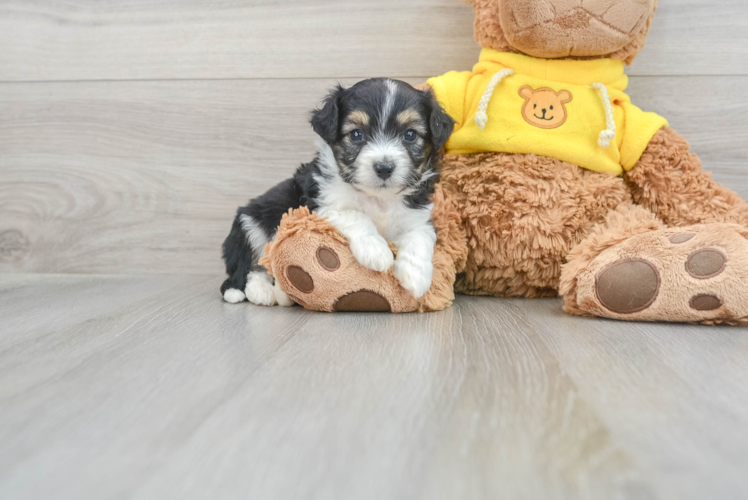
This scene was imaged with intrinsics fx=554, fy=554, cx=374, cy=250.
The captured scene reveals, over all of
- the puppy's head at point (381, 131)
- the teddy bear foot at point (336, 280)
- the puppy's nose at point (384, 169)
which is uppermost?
the puppy's head at point (381, 131)

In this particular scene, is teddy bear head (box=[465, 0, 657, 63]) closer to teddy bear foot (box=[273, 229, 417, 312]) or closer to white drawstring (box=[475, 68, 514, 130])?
white drawstring (box=[475, 68, 514, 130])

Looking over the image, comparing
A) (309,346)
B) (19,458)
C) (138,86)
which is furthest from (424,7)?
(19,458)

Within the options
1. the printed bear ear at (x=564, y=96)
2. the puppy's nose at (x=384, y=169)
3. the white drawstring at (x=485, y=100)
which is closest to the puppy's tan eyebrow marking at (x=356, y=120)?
the puppy's nose at (x=384, y=169)

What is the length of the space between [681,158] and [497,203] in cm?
58

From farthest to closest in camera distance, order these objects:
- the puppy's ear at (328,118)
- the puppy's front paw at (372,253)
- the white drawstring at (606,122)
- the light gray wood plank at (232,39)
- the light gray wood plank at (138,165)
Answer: the light gray wood plank at (138,165) → the light gray wood plank at (232,39) → the white drawstring at (606,122) → the puppy's ear at (328,118) → the puppy's front paw at (372,253)

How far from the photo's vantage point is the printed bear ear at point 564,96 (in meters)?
1.71

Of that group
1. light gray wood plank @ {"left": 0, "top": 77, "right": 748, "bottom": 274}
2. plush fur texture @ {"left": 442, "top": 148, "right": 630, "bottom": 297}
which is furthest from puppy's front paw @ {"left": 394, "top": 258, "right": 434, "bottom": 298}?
light gray wood plank @ {"left": 0, "top": 77, "right": 748, "bottom": 274}

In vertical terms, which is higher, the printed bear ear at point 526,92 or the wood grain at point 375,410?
the printed bear ear at point 526,92

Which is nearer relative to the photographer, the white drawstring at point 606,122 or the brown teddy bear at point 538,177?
the brown teddy bear at point 538,177

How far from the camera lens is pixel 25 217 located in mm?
2375

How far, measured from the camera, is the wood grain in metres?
0.67

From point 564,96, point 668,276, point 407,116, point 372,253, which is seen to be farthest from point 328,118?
point 668,276

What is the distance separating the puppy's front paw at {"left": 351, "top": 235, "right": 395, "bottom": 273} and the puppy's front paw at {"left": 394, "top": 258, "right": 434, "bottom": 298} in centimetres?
3

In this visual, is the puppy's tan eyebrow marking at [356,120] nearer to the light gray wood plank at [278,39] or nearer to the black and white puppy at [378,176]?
the black and white puppy at [378,176]
